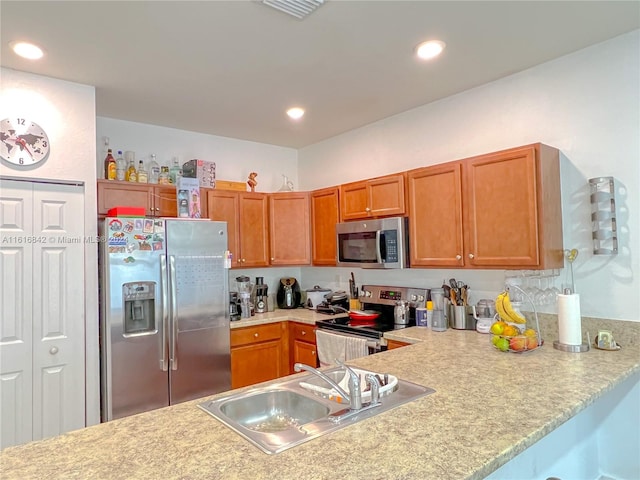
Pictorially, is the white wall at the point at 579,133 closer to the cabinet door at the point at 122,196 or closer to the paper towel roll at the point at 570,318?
the paper towel roll at the point at 570,318

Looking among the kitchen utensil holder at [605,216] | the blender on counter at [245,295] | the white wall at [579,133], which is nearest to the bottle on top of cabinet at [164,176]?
the blender on counter at [245,295]

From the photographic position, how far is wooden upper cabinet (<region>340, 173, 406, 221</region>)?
125 inches

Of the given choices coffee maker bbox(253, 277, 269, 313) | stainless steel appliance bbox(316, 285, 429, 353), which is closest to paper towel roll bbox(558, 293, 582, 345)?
stainless steel appliance bbox(316, 285, 429, 353)

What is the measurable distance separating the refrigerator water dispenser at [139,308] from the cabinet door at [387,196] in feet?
6.03

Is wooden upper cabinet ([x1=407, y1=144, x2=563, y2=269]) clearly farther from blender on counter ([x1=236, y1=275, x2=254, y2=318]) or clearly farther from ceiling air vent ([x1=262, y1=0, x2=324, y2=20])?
blender on counter ([x1=236, y1=275, x2=254, y2=318])

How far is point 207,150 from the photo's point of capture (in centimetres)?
402

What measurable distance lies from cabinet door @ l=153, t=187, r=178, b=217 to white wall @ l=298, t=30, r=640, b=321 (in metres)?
2.17

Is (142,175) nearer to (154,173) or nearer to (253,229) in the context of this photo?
(154,173)

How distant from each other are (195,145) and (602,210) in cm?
337

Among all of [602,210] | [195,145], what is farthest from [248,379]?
[602,210]

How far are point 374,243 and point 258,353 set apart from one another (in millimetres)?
1417

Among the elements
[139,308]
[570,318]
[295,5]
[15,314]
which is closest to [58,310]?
[15,314]

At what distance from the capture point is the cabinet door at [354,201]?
3479mm

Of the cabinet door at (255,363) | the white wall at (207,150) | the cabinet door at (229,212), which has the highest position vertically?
the white wall at (207,150)
